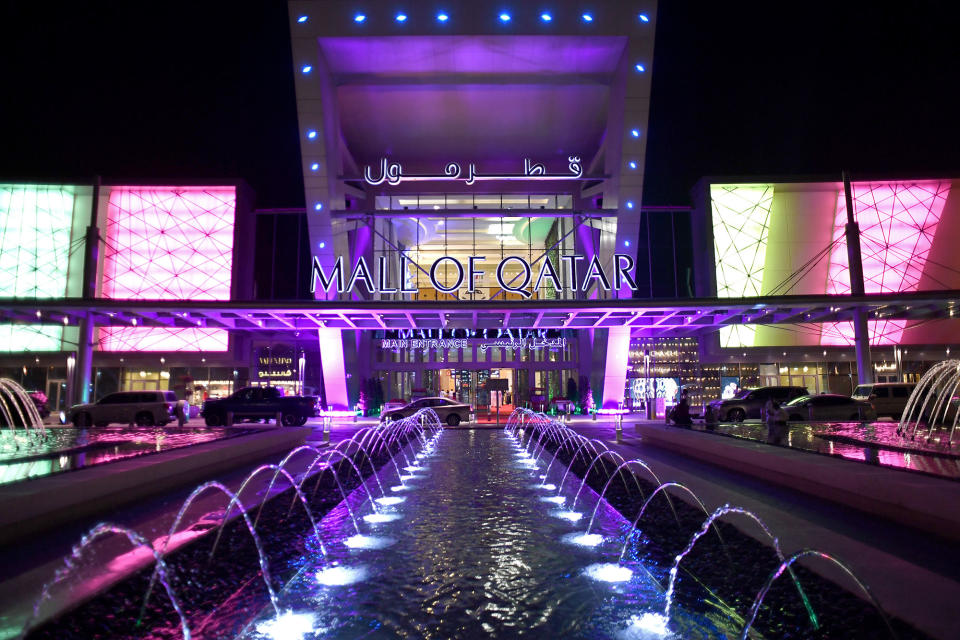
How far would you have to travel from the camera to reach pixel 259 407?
29469 mm

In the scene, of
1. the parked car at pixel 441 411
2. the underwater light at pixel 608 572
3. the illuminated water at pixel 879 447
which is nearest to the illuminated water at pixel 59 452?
the underwater light at pixel 608 572

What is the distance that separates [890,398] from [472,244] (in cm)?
2955

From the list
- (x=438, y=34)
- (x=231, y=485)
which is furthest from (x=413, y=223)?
(x=231, y=485)

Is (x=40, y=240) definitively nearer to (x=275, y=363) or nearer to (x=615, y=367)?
(x=275, y=363)

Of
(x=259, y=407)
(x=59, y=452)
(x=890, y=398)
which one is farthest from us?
(x=259, y=407)

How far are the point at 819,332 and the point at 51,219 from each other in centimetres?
5671

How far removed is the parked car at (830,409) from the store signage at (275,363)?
37.9 m

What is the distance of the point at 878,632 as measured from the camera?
14.1 feet

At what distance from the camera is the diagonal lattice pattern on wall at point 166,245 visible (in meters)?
41.8

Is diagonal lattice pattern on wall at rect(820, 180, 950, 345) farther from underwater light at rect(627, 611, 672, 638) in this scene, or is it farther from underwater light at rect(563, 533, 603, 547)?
underwater light at rect(627, 611, 672, 638)

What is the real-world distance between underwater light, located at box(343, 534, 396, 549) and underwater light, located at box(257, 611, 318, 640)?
7.02 ft

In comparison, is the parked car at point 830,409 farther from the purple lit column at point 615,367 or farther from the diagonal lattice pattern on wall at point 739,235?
the diagonal lattice pattern on wall at point 739,235

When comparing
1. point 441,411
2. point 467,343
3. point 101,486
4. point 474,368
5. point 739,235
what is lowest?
point 441,411

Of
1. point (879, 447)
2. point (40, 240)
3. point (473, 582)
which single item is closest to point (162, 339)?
point (40, 240)
